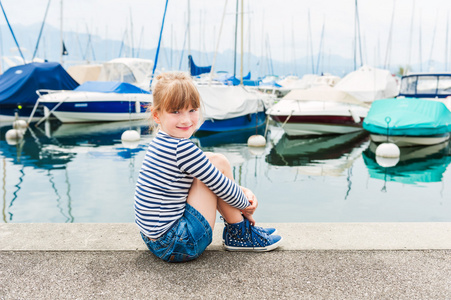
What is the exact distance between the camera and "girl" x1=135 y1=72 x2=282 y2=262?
2.24m

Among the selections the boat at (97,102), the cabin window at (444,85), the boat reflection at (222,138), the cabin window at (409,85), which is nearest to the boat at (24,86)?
the boat at (97,102)

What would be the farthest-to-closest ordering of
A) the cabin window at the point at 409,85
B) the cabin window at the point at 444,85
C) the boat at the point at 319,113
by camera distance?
the cabin window at the point at 409,85
the cabin window at the point at 444,85
the boat at the point at 319,113

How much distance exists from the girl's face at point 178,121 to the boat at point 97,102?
15.0m

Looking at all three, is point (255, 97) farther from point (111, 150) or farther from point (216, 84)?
point (111, 150)

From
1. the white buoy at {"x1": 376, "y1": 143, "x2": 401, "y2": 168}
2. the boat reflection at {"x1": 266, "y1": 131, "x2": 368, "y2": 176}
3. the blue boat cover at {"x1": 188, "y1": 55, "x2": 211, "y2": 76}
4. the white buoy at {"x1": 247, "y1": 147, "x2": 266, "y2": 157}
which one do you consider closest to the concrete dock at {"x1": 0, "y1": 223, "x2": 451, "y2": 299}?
the boat reflection at {"x1": 266, "y1": 131, "x2": 368, "y2": 176}

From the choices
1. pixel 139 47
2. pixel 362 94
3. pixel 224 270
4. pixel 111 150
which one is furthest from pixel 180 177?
pixel 139 47

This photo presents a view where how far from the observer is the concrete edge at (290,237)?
2.60m

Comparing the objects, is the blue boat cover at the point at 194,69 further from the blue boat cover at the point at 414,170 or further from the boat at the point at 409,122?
the blue boat cover at the point at 414,170

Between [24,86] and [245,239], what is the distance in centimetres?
1768

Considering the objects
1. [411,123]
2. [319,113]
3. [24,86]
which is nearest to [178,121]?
[411,123]

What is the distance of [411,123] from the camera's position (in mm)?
11031

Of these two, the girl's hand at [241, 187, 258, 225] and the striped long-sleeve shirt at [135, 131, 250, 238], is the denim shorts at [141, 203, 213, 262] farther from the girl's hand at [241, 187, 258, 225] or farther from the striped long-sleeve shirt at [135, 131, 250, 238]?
the girl's hand at [241, 187, 258, 225]

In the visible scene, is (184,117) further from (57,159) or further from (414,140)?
(414,140)

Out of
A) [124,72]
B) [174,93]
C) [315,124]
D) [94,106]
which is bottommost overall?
[315,124]
